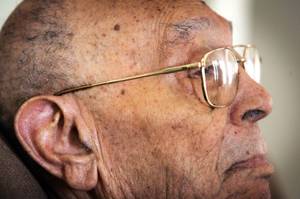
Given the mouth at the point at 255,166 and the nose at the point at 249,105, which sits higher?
the nose at the point at 249,105

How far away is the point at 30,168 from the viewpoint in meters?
1.18

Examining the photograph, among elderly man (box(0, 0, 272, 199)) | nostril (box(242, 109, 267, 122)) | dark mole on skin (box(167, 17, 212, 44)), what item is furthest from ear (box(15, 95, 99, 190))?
nostril (box(242, 109, 267, 122))

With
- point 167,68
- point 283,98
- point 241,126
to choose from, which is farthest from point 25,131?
point 283,98

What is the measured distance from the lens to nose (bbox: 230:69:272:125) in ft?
3.65

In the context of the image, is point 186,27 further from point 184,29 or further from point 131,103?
point 131,103

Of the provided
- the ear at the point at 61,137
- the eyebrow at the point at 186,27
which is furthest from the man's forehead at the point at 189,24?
the ear at the point at 61,137

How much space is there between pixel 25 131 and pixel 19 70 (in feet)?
0.54

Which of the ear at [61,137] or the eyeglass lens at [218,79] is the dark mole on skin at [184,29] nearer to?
the eyeglass lens at [218,79]

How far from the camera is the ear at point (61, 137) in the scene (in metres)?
1.06

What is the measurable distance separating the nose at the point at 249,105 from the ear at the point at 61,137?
1.25ft

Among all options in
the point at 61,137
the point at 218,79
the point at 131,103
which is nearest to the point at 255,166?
the point at 218,79

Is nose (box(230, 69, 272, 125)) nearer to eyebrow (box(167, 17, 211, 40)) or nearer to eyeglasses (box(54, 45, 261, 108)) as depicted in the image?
eyeglasses (box(54, 45, 261, 108))

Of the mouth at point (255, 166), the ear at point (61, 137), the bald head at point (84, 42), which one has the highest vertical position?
the bald head at point (84, 42)

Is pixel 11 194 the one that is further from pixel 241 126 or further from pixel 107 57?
pixel 241 126
